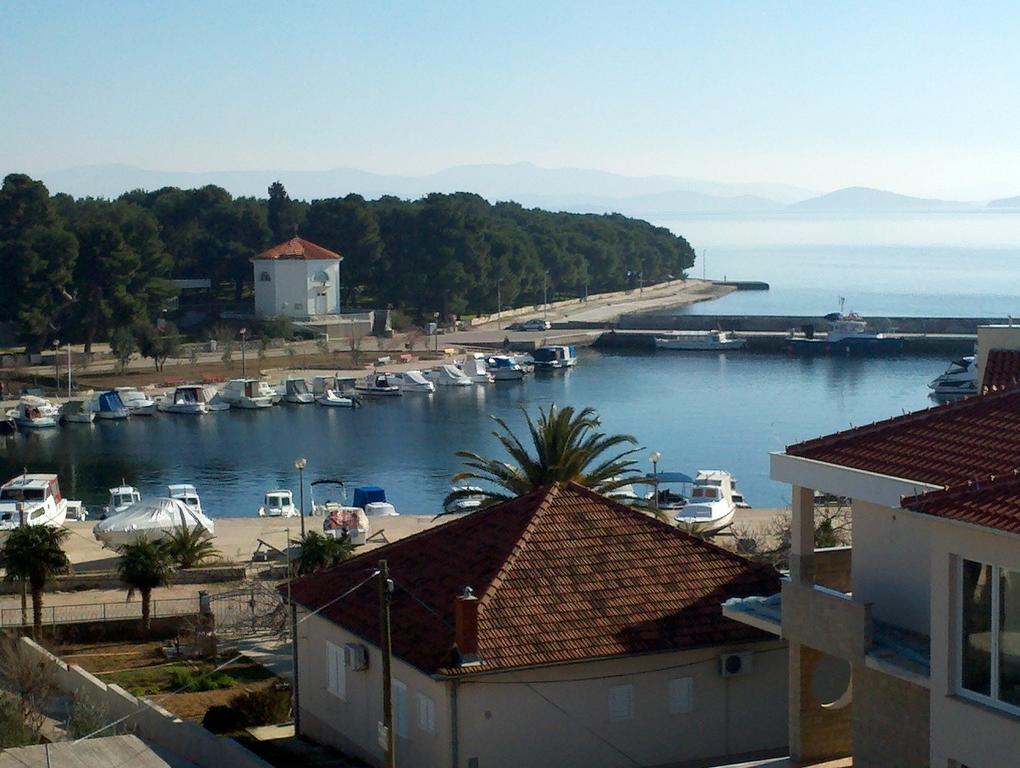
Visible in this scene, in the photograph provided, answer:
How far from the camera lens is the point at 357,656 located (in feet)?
53.7

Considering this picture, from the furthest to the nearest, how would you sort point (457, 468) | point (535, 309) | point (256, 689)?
1. point (535, 309)
2. point (457, 468)
3. point (256, 689)

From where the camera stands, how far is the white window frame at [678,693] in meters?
15.8

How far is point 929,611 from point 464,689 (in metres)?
4.68

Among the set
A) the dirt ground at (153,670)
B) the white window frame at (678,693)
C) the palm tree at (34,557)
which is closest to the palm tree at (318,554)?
the dirt ground at (153,670)

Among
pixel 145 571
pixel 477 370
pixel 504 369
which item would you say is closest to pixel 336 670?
pixel 145 571

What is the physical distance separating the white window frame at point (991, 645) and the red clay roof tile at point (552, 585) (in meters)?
4.90

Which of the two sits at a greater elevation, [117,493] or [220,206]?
[220,206]

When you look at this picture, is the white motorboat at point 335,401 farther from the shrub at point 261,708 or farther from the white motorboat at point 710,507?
the shrub at point 261,708

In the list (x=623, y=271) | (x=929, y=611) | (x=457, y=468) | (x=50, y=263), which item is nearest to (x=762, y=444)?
(x=457, y=468)

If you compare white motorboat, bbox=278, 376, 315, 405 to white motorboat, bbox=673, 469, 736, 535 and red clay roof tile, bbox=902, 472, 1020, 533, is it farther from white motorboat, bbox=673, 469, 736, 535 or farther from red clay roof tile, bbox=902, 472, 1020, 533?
red clay roof tile, bbox=902, 472, 1020, 533

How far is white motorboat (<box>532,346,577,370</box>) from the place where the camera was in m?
88.0

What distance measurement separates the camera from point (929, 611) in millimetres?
12125

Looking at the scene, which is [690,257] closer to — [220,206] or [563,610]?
[220,206]

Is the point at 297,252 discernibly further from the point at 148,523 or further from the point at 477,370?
the point at 148,523
